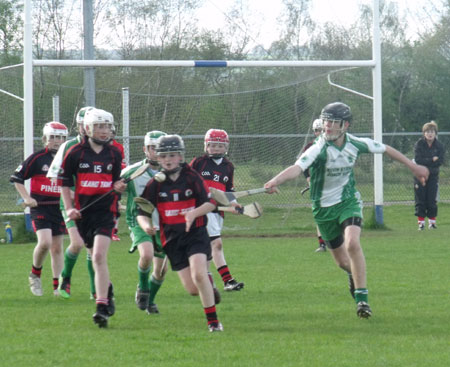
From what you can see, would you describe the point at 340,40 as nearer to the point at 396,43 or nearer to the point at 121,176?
the point at 396,43

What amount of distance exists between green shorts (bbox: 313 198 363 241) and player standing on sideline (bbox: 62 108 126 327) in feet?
6.07

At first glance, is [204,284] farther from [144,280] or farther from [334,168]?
[334,168]

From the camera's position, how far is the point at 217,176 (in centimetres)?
1043

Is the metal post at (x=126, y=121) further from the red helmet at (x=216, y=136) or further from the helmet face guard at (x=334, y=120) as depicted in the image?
the helmet face guard at (x=334, y=120)

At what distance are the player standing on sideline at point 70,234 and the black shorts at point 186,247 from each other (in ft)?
4.44

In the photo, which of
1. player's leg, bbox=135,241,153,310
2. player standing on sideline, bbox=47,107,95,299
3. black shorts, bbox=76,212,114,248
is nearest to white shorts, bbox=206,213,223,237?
player standing on sideline, bbox=47,107,95,299

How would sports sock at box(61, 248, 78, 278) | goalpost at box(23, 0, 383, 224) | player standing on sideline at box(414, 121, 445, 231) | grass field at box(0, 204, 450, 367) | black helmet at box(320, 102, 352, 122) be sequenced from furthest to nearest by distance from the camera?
player standing on sideline at box(414, 121, 445, 231) < goalpost at box(23, 0, 383, 224) < sports sock at box(61, 248, 78, 278) < black helmet at box(320, 102, 352, 122) < grass field at box(0, 204, 450, 367)

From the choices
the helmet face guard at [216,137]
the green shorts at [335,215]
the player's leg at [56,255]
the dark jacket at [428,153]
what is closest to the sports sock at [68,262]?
the player's leg at [56,255]

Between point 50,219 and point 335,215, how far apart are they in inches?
135

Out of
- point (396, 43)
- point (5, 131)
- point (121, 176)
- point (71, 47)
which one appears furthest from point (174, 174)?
point (396, 43)

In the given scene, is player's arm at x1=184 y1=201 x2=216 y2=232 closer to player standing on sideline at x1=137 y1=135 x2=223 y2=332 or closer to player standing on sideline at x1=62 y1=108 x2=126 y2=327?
player standing on sideline at x1=137 y1=135 x2=223 y2=332

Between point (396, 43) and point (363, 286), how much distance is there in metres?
35.8

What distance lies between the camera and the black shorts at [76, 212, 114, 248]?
26.0 ft

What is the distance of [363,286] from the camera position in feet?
25.8
